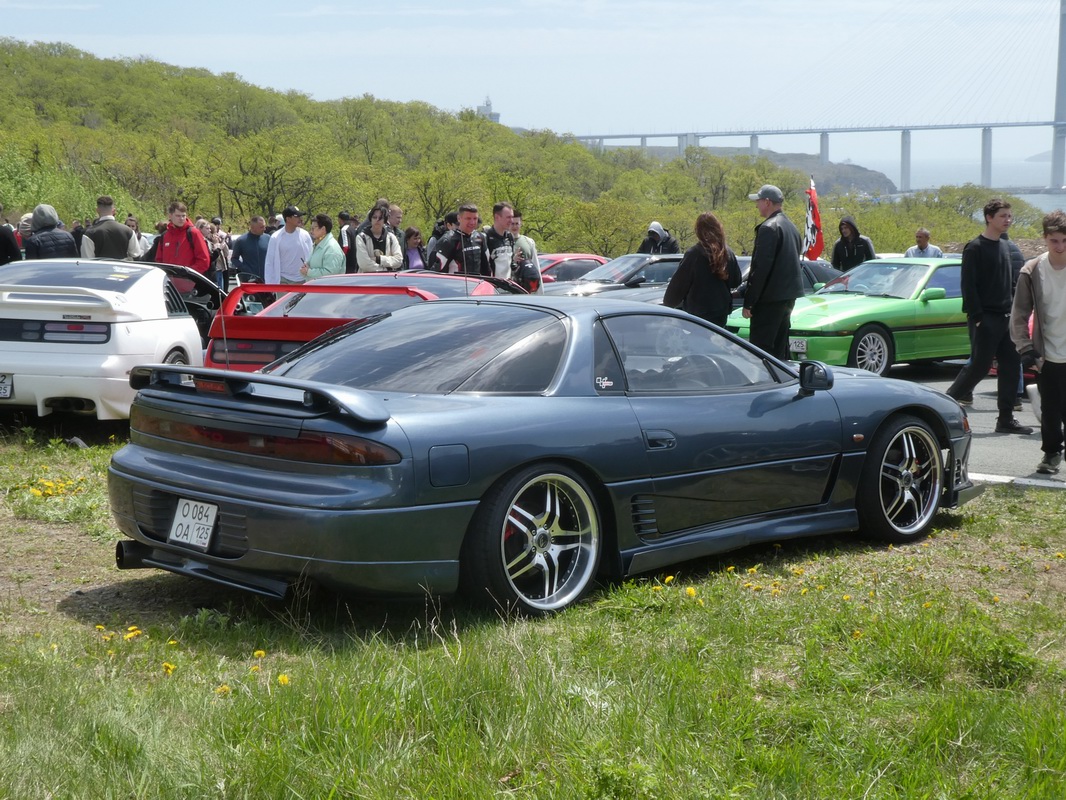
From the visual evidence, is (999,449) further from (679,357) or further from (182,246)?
(182,246)

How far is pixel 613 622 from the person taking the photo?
4.46 m

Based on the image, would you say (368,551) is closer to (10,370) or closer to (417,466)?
(417,466)

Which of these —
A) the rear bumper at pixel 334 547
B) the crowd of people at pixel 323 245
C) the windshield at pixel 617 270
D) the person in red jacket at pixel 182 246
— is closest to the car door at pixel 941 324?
the crowd of people at pixel 323 245

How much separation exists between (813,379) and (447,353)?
190cm

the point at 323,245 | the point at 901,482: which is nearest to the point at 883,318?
the point at 323,245

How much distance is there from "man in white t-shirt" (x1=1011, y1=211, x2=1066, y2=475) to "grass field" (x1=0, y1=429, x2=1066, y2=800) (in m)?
2.98

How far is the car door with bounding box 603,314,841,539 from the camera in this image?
5066 mm

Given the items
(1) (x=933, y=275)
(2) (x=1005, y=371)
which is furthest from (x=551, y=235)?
(2) (x=1005, y=371)

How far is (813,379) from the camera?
573 cm

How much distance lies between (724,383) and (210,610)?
8.26 feet

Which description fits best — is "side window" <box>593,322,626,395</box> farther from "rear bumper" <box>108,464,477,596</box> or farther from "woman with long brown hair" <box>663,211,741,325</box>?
"woman with long brown hair" <box>663,211,741,325</box>

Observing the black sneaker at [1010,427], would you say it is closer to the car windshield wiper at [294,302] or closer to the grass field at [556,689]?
the grass field at [556,689]

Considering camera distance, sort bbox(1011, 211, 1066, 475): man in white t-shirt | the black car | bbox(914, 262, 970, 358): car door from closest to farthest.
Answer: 1. bbox(1011, 211, 1066, 475): man in white t-shirt
2. bbox(914, 262, 970, 358): car door
3. the black car

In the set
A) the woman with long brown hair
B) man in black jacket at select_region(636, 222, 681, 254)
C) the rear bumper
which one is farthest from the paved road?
man in black jacket at select_region(636, 222, 681, 254)
